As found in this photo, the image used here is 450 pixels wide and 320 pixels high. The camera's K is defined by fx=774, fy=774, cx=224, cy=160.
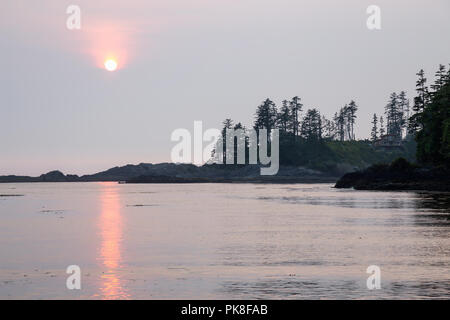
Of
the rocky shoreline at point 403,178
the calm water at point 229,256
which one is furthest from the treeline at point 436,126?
the calm water at point 229,256

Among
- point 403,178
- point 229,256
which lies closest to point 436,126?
point 403,178

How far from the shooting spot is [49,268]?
31.2 metres

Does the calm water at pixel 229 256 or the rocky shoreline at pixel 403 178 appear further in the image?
the rocky shoreline at pixel 403 178

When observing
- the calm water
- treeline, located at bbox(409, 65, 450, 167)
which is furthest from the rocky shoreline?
the calm water

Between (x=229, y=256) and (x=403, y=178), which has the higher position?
(x=403, y=178)

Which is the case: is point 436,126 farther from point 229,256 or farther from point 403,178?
point 229,256

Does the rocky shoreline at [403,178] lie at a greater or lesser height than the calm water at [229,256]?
greater

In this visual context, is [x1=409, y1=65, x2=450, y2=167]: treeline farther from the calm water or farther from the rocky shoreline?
the calm water

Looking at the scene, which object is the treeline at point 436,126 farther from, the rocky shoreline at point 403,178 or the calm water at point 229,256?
the calm water at point 229,256

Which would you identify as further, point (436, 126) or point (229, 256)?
point (436, 126)

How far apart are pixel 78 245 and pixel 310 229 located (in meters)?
16.5
